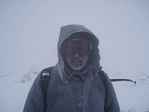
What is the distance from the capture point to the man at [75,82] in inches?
48.5

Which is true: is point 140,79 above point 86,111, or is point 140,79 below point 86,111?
below

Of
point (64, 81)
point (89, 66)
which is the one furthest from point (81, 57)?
point (64, 81)

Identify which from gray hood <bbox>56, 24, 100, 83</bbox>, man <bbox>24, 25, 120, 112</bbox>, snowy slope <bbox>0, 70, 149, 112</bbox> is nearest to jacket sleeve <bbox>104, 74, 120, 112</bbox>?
man <bbox>24, 25, 120, 112</bbox>

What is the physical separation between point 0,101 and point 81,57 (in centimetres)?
227

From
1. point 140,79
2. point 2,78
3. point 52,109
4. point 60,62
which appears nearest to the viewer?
point 52,109

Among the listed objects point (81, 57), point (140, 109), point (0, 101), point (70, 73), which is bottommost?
point (140, 109)

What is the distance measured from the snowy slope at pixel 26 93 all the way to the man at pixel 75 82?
68.2 inches

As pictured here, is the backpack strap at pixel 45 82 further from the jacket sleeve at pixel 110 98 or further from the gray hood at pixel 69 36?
the jacket sleeve at pixel 110 98

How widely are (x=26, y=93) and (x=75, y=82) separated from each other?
6.36ft

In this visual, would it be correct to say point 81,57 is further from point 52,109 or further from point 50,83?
point 52,109

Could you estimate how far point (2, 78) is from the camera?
3.52 metres

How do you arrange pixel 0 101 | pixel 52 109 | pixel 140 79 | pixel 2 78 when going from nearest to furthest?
pixel 52 109
pixel 0 101
pixel 2 78
pixel 140 79

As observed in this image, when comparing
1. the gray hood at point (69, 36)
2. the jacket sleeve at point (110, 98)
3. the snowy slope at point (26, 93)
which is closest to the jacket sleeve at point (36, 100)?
the gray hood at point (69, 36)

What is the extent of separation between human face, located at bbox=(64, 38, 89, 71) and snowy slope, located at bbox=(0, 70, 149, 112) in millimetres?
1788
